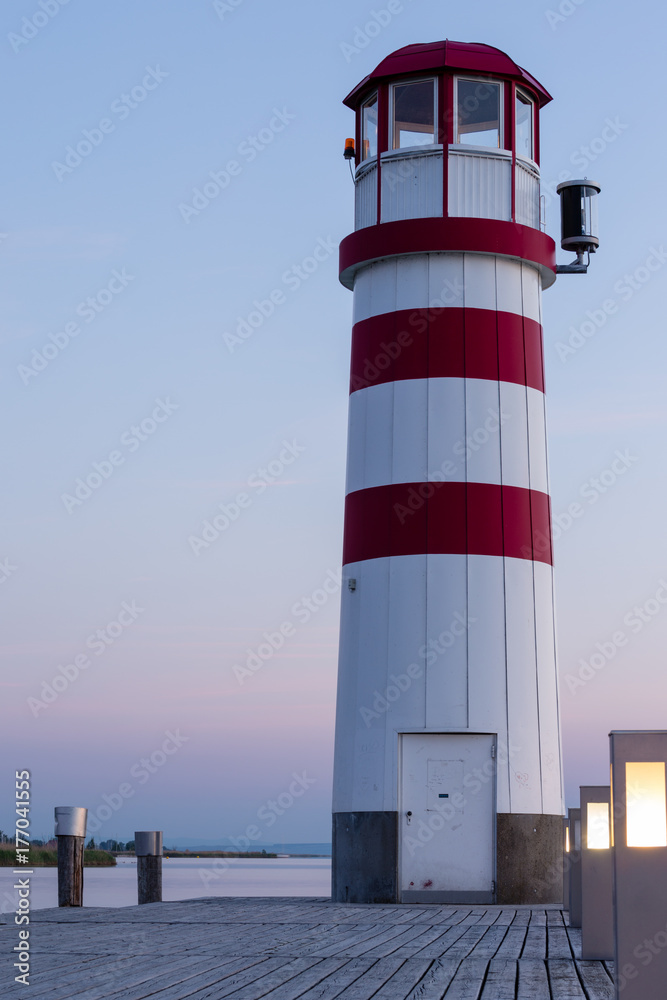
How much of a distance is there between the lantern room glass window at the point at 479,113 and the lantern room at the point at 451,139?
0.04 feet

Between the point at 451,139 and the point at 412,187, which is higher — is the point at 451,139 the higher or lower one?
the higher one

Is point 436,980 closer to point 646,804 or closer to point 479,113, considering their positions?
point 646,804

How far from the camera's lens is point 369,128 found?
51.5 feet

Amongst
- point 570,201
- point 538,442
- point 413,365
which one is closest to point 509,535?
point 538,442

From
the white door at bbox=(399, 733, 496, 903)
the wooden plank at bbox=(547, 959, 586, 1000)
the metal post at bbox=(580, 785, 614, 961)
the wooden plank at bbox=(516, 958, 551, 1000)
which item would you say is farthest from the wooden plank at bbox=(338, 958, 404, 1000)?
the white door at bbox=(399, 733, 496, 903)

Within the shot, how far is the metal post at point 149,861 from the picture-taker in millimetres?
15680

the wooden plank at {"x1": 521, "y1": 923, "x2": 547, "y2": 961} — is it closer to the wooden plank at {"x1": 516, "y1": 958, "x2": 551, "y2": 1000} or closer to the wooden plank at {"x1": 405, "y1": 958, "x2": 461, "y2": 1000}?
the wooden plank at {"x1": 516, "y1": 958, "x2": 551, "y2": 1000}

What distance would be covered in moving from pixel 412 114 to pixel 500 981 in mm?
10883

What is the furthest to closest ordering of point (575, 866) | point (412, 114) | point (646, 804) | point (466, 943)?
point (412, 114), point (575, 866), point (466, 943), point (646, 804)

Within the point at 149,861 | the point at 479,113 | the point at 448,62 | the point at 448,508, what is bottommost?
the point at 149,861

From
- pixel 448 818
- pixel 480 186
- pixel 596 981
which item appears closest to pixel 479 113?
pixel 480 186

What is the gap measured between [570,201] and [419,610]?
5394 mm

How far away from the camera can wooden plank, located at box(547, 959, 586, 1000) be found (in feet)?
21.3

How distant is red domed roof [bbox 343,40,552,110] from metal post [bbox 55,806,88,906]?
910 cm
